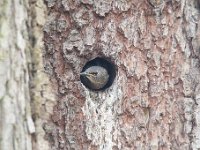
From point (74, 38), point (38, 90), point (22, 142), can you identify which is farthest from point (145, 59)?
point (22, 142)

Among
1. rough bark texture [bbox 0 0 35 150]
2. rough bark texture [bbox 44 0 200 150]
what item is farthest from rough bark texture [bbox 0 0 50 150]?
rough bark texture [bbox 44 0 200 150]

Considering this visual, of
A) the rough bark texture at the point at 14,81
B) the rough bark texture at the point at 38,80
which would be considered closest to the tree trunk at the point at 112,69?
the rough bark texture at the point at 38,80

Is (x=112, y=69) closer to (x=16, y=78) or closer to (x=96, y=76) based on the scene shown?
(x=96, y=76)

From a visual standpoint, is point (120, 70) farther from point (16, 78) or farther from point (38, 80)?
point (16, 78)

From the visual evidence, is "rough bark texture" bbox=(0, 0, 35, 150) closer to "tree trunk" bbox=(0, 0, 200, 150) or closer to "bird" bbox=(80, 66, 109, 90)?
"tree trunk" bbox=(0, 0, 200, 150)

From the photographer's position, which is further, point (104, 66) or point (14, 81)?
point (104, 66)

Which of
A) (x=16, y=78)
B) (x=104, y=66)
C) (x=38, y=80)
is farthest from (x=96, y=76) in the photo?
(x=16, y=78)

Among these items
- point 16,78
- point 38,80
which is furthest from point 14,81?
point 38,80

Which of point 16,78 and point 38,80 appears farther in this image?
point 38,80
